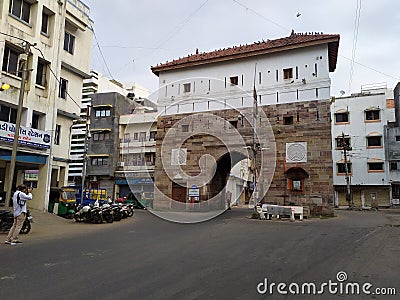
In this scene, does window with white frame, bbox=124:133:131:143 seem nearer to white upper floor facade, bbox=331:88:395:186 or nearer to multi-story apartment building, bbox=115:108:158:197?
multi-story apartment building, bbox=115:108:158:197

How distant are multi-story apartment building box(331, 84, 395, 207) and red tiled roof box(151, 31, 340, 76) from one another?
1540 centimetres

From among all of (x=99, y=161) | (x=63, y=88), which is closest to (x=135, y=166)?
(x=99, y=161)

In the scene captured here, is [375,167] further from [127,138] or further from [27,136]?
[27,136]

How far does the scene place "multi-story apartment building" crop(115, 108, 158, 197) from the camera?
36.3m

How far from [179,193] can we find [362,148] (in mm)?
23465

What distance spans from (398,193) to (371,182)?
3.03 meters

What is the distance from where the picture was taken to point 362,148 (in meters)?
38.2

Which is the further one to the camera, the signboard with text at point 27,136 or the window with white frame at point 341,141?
the window with white frame at point 341,141

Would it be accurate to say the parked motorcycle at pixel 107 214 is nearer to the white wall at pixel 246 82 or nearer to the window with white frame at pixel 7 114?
the window with white frame at pixel 7 114

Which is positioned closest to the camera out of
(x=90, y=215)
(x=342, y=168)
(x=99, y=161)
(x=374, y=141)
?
(x=90, y=215)

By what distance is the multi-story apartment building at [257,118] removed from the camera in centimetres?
2191

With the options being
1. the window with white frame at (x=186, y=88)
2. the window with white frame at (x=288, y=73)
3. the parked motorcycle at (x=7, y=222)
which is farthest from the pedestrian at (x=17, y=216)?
the window with white frame at (x=186, y=88)

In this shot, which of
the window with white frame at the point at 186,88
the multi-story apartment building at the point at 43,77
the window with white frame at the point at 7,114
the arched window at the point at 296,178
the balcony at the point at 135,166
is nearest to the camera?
the multi-story apartment building at the point at 43,77

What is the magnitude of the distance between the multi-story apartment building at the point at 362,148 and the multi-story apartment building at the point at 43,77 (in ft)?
92.7
